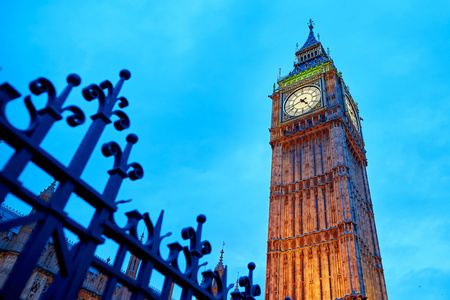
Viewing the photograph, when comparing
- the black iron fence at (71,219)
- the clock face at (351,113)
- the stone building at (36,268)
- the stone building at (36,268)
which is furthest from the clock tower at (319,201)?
the black iron fence at (71,219)

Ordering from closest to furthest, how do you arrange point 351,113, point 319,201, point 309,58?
point 319,201, point 351,113, point 309,58

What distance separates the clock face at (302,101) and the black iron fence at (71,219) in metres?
39.6

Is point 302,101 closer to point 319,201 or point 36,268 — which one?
point 319,201

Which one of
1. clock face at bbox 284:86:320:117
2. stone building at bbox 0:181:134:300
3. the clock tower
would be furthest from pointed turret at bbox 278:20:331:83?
stone building at bbox 0:181:134:300

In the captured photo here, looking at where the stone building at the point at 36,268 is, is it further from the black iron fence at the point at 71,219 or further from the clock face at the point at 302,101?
the clock face at the point at 302,101

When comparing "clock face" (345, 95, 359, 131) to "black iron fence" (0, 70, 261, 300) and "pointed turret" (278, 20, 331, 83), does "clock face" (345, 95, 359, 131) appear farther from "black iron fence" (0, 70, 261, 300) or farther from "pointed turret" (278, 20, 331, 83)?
"black iron fence" (0, 70, 261, 300)

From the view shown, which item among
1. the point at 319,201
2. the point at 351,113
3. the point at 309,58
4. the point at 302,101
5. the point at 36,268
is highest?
the point at 309,58

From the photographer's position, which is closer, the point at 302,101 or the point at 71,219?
the point at 71,219

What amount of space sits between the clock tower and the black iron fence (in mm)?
25827

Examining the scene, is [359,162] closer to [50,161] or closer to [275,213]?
[275,213]

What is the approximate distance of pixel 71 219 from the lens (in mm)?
3303

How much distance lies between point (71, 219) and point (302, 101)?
42.2 metres

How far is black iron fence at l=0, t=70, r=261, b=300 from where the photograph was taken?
9.63 feet

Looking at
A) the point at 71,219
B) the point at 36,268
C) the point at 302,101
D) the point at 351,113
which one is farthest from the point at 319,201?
the point at 71,219
